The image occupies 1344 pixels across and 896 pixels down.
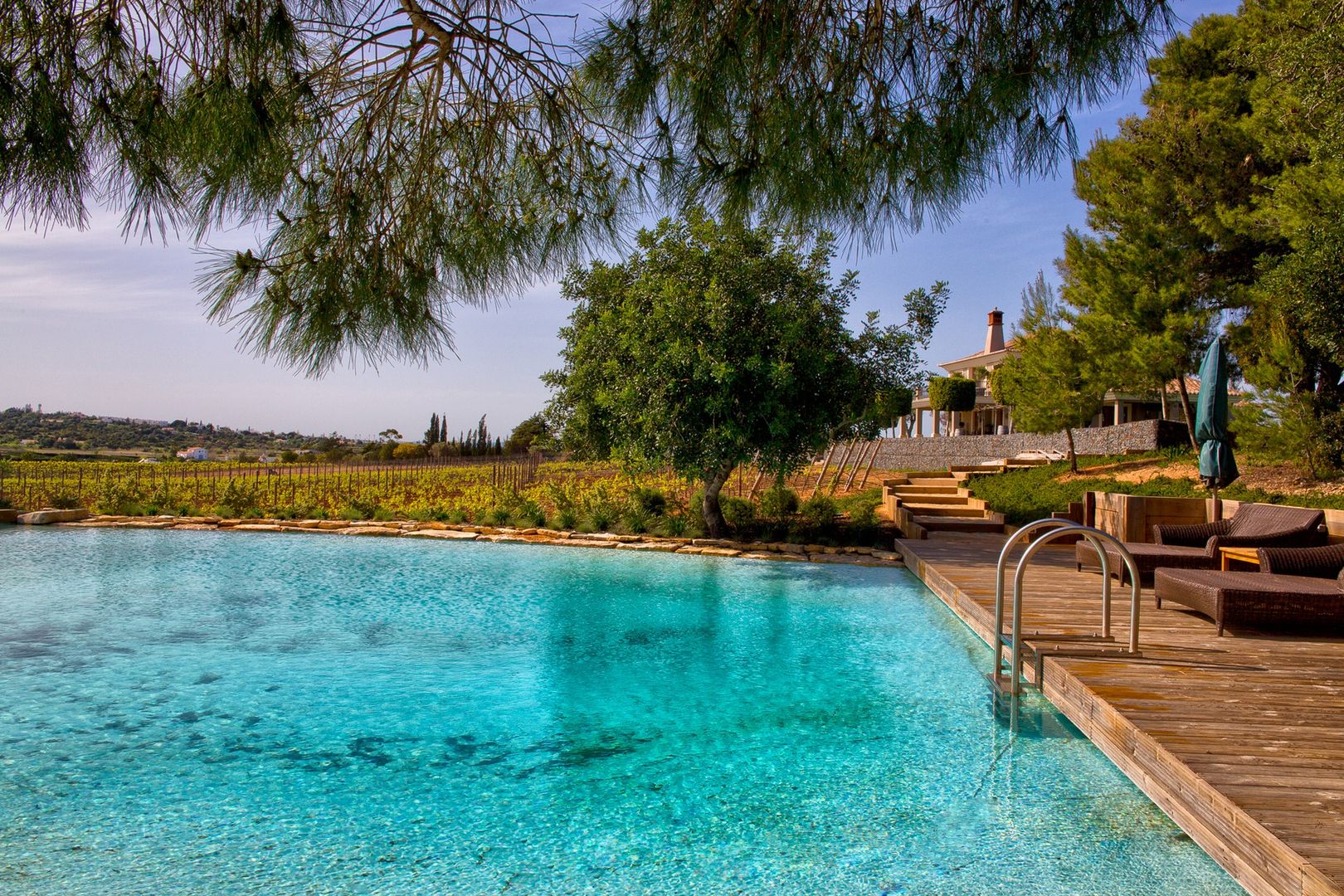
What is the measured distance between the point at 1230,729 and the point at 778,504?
10.2 metres

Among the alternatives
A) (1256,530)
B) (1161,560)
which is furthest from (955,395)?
(1161,560)

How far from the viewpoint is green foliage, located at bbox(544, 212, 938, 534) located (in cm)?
1063

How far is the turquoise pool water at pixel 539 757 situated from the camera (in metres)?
3.54

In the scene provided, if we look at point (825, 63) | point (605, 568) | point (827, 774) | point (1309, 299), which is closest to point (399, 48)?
point (825, 63)

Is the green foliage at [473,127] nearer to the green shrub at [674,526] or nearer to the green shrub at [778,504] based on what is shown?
the green shrub at [674,526]

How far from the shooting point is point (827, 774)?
4566 mm

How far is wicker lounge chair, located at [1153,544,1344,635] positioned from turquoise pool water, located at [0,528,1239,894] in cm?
156

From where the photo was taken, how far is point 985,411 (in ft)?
123

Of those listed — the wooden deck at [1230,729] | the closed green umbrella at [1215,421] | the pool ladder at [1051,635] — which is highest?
the closed green umbrella at [1215,421]

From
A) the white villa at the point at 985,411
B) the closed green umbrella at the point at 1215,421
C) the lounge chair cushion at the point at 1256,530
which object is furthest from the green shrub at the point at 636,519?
the white villa at the point at 985,411

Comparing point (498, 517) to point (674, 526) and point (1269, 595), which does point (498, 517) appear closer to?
point (674, 526)

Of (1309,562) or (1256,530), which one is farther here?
(1256,530)

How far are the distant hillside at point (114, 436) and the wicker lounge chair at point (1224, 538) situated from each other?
39.9 meters

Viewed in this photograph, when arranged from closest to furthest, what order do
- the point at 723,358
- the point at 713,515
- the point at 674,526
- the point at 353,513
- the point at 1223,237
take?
the point at 723,358
the point at 713,515
the point at 674,526
the point at 353,513
the point at 1223,237
